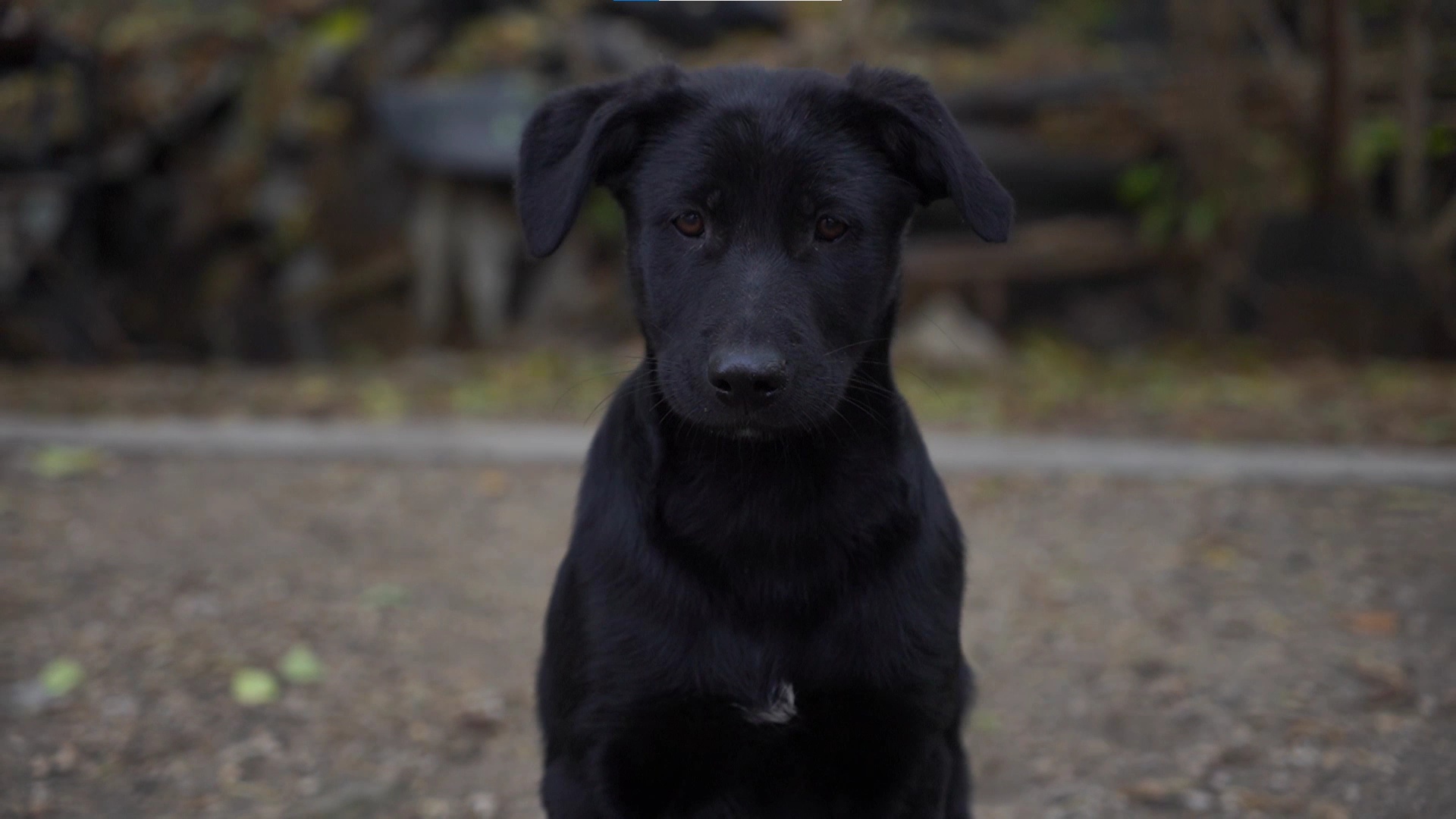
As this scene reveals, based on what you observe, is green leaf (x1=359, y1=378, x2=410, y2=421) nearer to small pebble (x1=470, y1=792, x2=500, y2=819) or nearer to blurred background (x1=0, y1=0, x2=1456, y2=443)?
blurred background (x1=0, y1=0, x2=1456, y2=443)

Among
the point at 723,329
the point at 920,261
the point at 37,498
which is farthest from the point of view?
the point at 920,261

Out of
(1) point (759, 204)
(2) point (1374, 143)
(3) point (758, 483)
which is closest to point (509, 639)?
(3) point (758, 483)

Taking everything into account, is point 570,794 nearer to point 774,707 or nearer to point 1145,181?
point 774,707

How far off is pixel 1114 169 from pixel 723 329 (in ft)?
20.9

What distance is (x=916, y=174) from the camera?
8.68 feet

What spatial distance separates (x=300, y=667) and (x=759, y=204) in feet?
7.66

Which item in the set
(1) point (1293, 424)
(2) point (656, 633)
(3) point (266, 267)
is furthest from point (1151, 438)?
(3) point (266, 267)

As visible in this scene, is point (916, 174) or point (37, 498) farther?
point (37, 498)

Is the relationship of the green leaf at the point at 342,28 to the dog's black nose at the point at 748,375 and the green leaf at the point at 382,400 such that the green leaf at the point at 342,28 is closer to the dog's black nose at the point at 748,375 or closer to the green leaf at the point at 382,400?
the green leaf at the point at 382,400

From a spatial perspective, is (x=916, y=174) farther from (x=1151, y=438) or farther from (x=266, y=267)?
(x=266, y=267)

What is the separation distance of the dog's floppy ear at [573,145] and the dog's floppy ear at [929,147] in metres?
0.39

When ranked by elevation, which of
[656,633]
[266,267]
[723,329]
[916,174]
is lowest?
[266,267]

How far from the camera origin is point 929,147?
253 centimetres

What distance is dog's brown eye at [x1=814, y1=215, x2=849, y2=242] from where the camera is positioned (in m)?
2.54
